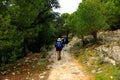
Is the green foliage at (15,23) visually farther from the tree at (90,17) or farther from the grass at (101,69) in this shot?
the grass at (101,69)

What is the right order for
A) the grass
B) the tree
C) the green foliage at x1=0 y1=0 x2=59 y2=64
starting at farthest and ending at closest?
the tree < the green foliage at x1=0 y1=0 x2=59 y2=64 < the grass

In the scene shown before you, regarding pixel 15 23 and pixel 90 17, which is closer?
pixel 15 23

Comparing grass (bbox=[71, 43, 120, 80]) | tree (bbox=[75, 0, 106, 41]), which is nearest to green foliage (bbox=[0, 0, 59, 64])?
tree (bbox=[75, 0, 106, 41])

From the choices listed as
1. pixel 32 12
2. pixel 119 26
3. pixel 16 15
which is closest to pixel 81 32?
pixel 32 12

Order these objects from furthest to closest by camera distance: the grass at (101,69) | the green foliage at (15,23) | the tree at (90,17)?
the tree at (90,17) < the green foliage at (15,23) < the grass at (101,69)

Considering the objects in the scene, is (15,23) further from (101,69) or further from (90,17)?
(90,17)

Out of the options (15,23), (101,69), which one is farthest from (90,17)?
(101,69)

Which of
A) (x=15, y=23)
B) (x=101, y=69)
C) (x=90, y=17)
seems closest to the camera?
(x=101, y=69)

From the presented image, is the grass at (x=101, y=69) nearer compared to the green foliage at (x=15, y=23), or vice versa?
the grass at (x=101, y=69)

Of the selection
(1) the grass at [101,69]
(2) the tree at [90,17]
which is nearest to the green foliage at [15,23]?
(2) the tree at [90,17]

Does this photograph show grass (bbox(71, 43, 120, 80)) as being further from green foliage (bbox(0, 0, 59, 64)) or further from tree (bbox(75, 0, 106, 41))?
tree (bbox(75, 0, 106, 41))

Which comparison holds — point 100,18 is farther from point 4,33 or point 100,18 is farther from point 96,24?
point 4,33

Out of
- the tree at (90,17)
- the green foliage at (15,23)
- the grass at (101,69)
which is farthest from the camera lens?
the tree at (90,17)

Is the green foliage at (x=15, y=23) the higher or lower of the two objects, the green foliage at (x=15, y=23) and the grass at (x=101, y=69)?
the higher
